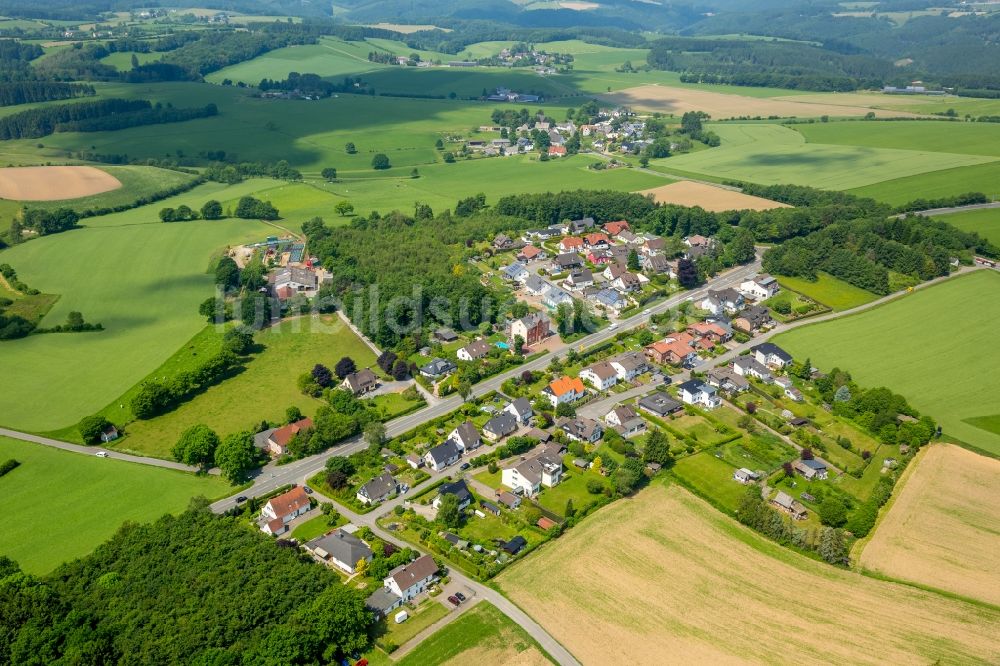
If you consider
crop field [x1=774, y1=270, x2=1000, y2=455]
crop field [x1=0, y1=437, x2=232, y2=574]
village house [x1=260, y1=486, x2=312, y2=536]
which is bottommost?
crop field [x1=0, y1=437, x2=232, y2=574]

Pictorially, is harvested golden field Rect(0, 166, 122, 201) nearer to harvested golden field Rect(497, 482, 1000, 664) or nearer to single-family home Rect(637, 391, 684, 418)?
single-family home Rect(637, 391, 684, 418)

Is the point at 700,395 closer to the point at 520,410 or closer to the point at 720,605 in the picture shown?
the point at 520,410

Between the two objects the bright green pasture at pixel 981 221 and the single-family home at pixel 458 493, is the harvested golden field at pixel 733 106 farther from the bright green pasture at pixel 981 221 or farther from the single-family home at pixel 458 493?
the single-family home at pixel 458 493

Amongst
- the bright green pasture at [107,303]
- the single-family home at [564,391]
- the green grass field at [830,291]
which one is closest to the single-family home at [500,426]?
the single-family home at [564,391]

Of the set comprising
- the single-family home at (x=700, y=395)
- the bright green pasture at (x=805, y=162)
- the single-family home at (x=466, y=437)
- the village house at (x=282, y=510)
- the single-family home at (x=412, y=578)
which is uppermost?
the bright green pasture at (x=805, y=162)

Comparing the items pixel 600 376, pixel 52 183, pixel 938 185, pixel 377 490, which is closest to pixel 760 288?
pixel 600 376

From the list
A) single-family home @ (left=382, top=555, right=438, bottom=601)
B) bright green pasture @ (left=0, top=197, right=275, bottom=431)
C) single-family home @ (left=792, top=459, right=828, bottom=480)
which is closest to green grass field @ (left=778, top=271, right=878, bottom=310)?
single-family home @ (left=792, top=459, right=828, bottom=480)
